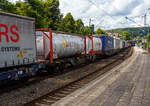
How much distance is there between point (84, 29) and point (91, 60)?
1391 inches

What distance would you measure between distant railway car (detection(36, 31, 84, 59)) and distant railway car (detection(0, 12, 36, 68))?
1799 millimetres

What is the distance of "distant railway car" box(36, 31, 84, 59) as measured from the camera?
11227 millimetres

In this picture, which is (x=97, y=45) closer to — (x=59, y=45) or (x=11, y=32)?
(x=59, y=45)

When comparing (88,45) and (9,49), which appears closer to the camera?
(9,49)

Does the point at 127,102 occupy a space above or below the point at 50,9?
below

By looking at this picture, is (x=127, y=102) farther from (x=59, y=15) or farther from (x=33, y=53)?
(x=59, y=15)

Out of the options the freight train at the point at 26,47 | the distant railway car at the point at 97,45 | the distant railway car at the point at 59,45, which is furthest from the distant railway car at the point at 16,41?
the distant railway car at the point at 97,45

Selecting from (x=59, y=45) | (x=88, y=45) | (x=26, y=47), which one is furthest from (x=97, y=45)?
(x=26, y=47)

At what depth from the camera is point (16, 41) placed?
8.08 m

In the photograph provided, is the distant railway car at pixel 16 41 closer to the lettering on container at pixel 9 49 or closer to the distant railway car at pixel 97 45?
the lettering on container at pixel 9 49

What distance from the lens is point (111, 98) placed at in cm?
695

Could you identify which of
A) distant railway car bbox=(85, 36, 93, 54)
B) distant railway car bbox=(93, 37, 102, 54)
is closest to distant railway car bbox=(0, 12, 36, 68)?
distant railway car bbox=(85, 36, 93, 54)

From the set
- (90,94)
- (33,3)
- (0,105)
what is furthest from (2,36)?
(33,3)

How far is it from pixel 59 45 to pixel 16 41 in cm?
479
